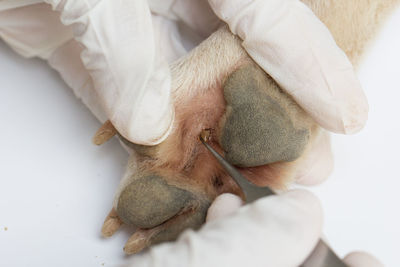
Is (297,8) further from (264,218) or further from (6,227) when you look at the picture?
(6,227)

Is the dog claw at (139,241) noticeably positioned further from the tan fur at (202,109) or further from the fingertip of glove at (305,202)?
the fingertip of glove at (305,202)

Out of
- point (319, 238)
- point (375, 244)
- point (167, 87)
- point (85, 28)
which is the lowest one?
point (375, 244)

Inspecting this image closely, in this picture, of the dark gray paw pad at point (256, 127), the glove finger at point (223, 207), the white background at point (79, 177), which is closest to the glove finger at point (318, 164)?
the white background at point (79, 177)

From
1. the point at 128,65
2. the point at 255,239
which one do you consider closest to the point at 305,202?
the point at 255,239

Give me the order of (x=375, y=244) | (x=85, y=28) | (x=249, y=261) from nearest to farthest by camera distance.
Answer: (x=249, y=261) < (x=85, y=28) < (x=375, y=244)

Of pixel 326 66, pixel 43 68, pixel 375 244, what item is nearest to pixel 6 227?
pixel 43 68

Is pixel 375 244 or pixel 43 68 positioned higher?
pixel 43 68

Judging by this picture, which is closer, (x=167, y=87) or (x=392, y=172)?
(x=167, y=87)
